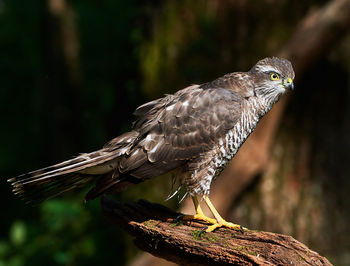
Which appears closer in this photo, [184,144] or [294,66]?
[184,144]

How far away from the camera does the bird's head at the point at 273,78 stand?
13.2 ft

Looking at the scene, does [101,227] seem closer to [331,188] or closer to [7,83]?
[331,188]

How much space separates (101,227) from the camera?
7844 millimetres

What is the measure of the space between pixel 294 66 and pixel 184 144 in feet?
8.02

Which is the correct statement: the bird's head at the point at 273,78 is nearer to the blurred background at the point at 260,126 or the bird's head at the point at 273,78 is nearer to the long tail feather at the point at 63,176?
the long tail feather at the point at 63,176

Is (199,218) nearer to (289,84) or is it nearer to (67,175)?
(67,175)

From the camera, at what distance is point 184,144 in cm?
395

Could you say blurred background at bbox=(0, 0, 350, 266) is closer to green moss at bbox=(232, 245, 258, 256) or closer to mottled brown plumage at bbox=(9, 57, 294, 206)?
mottled brown plumage at bbox=(9, 57, 294, 206)

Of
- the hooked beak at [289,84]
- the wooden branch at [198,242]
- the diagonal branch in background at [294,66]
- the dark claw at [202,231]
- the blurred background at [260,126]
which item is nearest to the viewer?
the wooden branch at [198,242]

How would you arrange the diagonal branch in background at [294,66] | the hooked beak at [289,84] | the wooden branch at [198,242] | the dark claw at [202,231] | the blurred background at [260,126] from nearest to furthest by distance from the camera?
the wooden branch at [198,242] < the dark claw at [202,231] < the hooked beak at [289,84] < the diagonal branch in background at [294,66] < the blurred background at [260,126]

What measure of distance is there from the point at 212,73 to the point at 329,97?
1.54m

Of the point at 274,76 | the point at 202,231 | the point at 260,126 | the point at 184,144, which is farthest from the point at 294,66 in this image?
the point at 202,231

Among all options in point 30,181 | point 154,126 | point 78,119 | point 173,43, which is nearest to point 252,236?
point 154,126

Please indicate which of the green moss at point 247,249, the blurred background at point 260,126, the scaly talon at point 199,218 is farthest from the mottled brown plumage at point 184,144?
the blurred background at point 260,126
